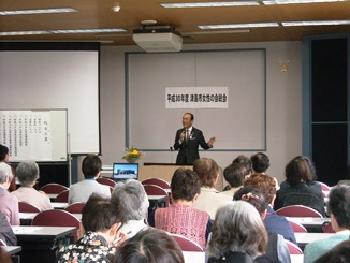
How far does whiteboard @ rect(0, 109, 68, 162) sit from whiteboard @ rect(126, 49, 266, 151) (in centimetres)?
215

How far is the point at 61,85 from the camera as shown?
10516mm

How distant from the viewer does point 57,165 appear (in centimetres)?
1050

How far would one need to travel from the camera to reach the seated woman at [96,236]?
8.75ft

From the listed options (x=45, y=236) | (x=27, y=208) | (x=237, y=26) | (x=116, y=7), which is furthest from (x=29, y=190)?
(x=237, y=26)

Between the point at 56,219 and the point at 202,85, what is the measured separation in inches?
298

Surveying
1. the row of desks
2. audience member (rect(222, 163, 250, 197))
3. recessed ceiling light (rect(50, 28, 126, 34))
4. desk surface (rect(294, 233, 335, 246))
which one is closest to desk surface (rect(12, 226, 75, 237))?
the row of desks

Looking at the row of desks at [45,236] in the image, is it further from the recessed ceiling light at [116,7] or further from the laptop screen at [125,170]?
the laptop screen at [125,170]

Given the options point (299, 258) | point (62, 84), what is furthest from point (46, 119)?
point (299, 258)

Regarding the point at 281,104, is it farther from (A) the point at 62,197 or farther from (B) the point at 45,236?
(B) the point at 45,236

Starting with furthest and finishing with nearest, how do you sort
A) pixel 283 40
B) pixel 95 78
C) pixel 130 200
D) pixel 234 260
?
pixel 283 40, pixel 95 78, pixel 130 200, pixel 234 260

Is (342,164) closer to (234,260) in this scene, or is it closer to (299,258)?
(299,258)

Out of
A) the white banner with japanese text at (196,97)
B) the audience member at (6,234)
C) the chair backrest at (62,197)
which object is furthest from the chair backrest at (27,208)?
the white banner with japanese text at (196,97)

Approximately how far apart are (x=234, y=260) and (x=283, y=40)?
9.43 metres

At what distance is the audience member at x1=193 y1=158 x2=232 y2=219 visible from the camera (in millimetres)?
4883
